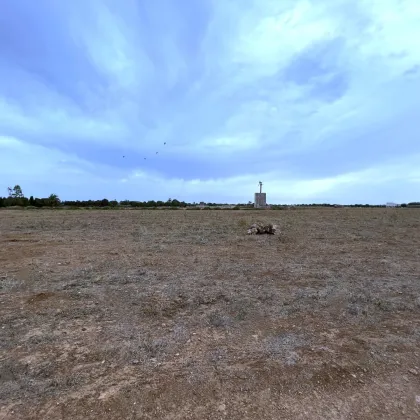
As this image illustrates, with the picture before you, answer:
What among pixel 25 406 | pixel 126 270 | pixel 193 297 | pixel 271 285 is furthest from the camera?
pixel 126 270

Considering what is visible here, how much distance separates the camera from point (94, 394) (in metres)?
2.49

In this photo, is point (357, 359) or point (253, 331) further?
point (253, 331)

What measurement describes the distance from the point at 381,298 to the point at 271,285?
176 cm

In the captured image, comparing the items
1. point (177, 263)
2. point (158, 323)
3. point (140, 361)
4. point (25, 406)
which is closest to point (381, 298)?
point (158, 323)

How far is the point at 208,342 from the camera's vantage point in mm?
3377

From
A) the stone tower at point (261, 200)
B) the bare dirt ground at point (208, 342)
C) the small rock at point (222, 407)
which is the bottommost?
the small rock at point (222, 407)

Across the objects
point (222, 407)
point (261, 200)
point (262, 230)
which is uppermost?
point (261, 200)

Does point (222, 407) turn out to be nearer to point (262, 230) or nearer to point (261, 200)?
point (262, 230)

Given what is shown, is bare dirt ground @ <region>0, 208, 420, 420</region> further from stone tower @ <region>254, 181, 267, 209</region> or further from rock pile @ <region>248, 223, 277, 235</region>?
stone tower @ <region>254, 181, 267, 209</region>

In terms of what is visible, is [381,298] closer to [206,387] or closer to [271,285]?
[271,285]

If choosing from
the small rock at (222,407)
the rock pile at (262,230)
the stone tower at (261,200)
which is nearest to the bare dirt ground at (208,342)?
the small rock at (222,407)

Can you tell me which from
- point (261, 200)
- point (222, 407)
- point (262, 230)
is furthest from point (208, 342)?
point (261, 200)

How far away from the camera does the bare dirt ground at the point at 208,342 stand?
241 centimetres

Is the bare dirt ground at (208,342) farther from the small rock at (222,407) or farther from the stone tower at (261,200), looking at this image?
the stone tower at (261,200)
